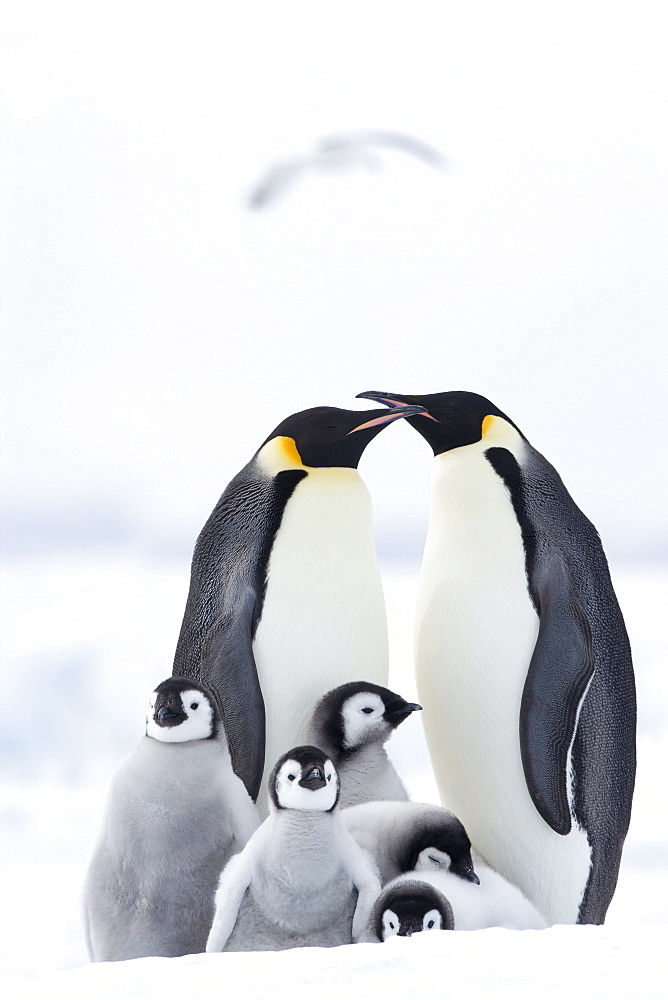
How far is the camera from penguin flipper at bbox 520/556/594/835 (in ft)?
9.84

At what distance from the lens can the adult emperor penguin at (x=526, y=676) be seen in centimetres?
306

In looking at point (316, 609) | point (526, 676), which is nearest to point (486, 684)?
point (526, 676)

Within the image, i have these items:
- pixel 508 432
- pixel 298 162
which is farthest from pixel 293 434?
pixel 298 162

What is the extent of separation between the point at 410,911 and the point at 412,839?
0.39 metres

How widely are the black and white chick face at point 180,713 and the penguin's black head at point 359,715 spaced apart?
403 mm

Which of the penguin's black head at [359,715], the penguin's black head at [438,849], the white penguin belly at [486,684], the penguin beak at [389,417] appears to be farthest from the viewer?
the penguin beak at [389,417]

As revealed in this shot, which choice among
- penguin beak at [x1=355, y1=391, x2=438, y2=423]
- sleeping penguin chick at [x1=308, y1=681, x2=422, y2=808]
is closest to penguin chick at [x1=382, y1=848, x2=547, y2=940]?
sleeping penguin chick at [x1=308, y1=681, x2=422, y2=808]

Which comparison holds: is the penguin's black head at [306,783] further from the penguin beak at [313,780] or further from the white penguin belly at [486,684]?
the white penguin belly at [486,684]

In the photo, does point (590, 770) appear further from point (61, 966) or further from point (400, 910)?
point (61, 966)

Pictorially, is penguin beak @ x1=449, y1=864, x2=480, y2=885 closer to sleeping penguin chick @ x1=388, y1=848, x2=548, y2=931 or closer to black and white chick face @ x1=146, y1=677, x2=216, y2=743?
sleeping penguin chick @ x1=388, y1=848, x2=548, y2=931

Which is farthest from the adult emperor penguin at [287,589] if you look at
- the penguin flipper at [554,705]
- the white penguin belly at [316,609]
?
the penguin flipper at [554,705]

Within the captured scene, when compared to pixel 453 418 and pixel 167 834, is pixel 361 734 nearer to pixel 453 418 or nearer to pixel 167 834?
pixel 167 834

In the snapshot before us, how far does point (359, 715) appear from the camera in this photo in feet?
9.75

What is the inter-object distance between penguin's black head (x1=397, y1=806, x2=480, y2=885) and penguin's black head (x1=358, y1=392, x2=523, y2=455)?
46.4 inches
